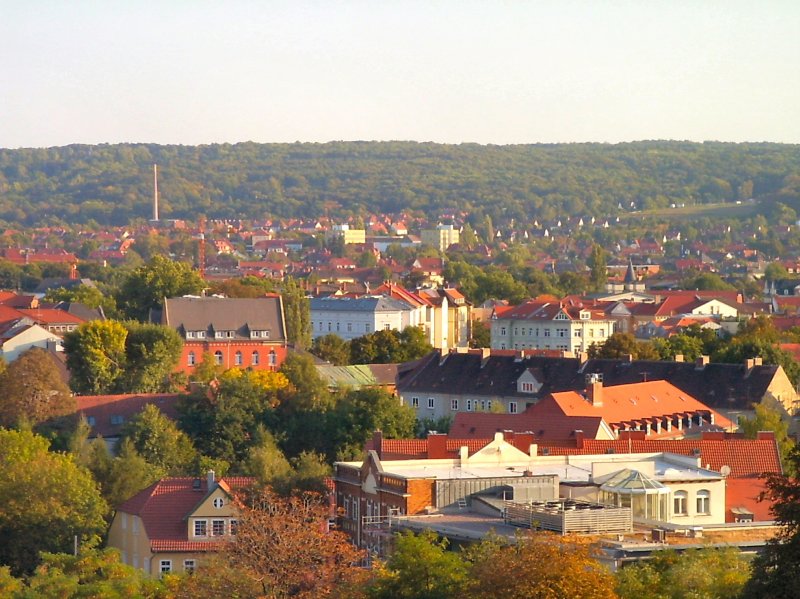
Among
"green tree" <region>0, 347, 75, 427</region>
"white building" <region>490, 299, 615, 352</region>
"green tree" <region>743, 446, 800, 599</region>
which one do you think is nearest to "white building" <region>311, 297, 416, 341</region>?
"white building" <region>490, 299, 615, 352</region>

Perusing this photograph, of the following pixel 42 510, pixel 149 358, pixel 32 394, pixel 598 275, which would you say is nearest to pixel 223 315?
pixel 149 358

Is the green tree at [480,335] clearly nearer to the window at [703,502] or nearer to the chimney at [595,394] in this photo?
the chimney at [595,394]

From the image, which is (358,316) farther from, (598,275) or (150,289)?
(598,275)

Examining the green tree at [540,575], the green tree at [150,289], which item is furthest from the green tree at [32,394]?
the green tree at [540,575]

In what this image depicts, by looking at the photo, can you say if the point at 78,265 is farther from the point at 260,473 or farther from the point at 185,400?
the point at 260,473

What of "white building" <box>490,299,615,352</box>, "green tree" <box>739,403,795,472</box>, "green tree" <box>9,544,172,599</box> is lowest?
"green tree" <box>9,544,172,599</box>

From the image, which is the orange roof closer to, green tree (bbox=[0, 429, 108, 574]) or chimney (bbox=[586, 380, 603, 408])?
chimney (bbox=[586, 380, 603, 408])
